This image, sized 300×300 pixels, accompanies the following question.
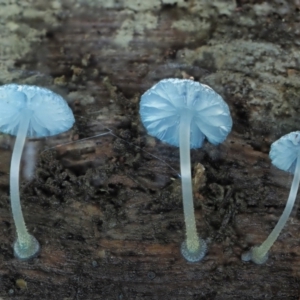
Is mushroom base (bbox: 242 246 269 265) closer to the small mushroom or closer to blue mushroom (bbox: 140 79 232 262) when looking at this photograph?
the small mushroom

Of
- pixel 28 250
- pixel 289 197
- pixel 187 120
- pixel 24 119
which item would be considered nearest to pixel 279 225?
pixel 289 197

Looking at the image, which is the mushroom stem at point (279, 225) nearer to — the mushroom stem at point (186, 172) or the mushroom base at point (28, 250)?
the mushroom stem at point (186, 172)

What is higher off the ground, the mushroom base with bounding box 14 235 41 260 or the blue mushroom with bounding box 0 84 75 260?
the blue mushroom with bounding box 0 84 75 260

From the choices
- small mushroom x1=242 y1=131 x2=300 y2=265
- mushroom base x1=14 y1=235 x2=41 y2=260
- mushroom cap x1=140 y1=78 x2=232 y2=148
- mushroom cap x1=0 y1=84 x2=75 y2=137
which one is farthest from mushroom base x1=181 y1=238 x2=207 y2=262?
mushroom cap x1=0 y1=84 x2=75 y2=137

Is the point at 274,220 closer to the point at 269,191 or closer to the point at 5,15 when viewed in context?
the point at 269,191

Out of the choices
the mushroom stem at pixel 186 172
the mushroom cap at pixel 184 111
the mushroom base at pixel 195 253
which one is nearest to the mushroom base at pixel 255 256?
the mushroom base at pixel 195 253

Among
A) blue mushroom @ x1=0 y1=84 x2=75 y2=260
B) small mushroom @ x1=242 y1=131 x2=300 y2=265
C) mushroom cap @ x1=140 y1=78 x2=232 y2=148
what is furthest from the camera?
small mushroom @ x1=242 y1=131 x2=300 y2=265

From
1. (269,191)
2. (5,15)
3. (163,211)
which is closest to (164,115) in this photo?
(163,211)

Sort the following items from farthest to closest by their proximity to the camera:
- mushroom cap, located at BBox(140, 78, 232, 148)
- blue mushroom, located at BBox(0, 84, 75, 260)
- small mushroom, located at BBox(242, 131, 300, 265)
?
1. small mushroom, located at BBox(242, 131, 300, 265)
2. blue mushroom, located at BBox(0, 84, 75, 260)
3. mushroom cap, located at BBox(140, 78, 232, 148)
